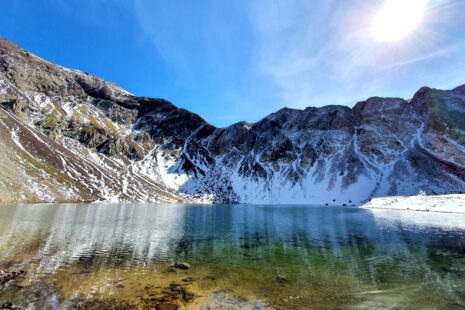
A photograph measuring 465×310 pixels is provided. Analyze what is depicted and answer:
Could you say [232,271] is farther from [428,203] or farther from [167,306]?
[428,203]

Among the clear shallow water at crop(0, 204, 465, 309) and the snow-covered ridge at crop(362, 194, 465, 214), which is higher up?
the snow-covered ridge at crop(362, 194, 465, 214)

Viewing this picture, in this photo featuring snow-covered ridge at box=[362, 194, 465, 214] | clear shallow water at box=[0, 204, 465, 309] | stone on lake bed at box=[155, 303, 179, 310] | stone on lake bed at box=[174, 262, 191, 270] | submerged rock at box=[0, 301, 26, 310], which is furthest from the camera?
snow-covered ridge at box=[362, 194, 465, 214]

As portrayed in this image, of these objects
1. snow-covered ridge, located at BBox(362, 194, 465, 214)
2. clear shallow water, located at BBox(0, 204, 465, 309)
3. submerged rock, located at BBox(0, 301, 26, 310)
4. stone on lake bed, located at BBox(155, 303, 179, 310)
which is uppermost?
snow-covered ridge, located at BBox(362, 194, 465, 214)

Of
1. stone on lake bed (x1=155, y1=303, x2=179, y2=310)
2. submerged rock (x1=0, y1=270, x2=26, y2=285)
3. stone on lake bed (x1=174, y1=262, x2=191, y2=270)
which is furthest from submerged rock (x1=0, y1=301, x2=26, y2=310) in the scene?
stone on lake bed (x1=174, y1=262, x2=191, y2=270)

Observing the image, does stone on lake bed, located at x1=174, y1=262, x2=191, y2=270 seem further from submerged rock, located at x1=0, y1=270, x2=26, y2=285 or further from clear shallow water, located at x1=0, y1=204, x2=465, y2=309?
submerged rock, located at x1=0, y1=270, x2=26, y2=285

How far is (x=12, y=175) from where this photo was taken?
14012 centimetres

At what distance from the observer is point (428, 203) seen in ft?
446

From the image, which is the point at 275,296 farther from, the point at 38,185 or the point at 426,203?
the point at 38,185

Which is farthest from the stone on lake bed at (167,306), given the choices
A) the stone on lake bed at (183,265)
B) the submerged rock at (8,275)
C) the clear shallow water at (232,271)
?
the submerged rock at (8,275)

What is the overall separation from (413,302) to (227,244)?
30.4 m

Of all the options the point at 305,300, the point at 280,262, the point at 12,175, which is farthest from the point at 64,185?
the point at 305,300

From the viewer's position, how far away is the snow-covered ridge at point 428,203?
397ft

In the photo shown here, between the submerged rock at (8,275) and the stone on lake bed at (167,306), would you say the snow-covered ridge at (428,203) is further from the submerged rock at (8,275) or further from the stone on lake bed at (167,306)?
the submerged rock at (8,275)

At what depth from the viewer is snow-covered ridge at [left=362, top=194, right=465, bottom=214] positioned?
12108 centimetres
